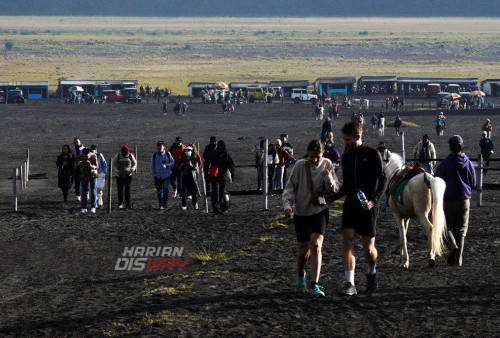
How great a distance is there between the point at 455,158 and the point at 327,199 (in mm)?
2995

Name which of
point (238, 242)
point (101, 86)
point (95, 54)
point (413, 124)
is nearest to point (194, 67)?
point (95, 54)

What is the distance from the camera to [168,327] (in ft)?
28.4

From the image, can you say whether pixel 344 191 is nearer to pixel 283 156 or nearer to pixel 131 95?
pixel 283 156

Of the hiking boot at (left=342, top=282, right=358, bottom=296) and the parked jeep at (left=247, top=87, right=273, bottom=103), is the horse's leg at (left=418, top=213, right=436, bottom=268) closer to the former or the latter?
the hiking boot at (left=342, top=282, right=358, bottom=296)

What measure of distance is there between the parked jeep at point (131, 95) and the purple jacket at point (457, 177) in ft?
241

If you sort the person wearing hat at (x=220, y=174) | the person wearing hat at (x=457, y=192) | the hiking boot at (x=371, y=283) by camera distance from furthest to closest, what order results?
1. the person wearing hat at (x=220, y=174)
2. the person wearing hat at (x=457, y=192)
3. the hiking boot at (x=371, y=283)

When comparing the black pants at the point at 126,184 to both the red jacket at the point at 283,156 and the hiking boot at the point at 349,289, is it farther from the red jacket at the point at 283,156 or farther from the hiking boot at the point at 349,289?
the hiking boot at the point at 349,289

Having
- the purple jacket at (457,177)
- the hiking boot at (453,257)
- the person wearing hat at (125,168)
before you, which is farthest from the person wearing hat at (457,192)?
the person wearing hat at (125,168)

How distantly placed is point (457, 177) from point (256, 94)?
7647 cm

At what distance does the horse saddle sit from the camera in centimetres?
1160

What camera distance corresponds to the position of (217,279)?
1102 centimetres

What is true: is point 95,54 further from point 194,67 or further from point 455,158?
point 455,158

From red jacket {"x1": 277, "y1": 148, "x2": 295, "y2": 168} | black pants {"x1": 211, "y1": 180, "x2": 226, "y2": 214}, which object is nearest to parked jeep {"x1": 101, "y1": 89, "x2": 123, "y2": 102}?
red jacket {"x1": 277, "y1": 148, "x2": 295, "y2": 168}

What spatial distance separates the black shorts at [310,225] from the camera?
9578 mm
